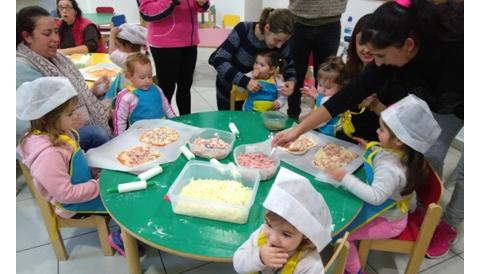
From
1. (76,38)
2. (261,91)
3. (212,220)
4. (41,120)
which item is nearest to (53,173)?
(41,120)

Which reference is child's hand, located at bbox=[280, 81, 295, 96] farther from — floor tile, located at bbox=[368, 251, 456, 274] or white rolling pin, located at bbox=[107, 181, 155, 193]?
white rolling pin, located at bbox=[107, 181, 155, 193]

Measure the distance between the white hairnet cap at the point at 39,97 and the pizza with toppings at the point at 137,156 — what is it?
0.37m

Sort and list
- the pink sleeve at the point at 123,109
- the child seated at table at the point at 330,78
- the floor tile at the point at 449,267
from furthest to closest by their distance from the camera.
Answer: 1. the child seated at table at the point at 330,78
2. the pink sleeve at the point at 123,109
3. the floor tile at the point at 449,267

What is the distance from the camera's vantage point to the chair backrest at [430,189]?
1372 mm

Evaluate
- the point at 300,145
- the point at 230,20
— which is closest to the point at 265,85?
the point at 300,145

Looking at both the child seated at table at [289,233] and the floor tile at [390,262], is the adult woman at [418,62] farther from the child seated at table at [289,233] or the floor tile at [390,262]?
the child seated at table at [289,233]

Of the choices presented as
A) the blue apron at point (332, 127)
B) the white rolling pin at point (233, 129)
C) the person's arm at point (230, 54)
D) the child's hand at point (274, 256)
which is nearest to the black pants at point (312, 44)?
the person's arm at point (230, 54)

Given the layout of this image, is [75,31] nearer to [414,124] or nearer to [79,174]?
[79,174]

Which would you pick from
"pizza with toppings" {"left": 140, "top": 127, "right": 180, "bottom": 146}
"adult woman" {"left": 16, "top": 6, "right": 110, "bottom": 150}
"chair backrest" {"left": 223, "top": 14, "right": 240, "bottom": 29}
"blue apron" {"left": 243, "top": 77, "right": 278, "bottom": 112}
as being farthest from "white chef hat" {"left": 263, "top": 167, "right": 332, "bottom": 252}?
"chair backrest" {"left": 223, "top": 14, "right": 240, "bottom": 29}

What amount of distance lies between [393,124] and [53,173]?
149 centimetres

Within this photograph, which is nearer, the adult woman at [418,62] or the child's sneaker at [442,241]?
the adult woman at [418,62]

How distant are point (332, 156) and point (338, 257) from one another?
28.5 inches

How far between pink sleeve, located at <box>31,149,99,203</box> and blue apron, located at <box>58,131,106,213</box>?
0.10ft

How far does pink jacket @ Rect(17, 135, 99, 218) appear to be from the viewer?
1.44 m
